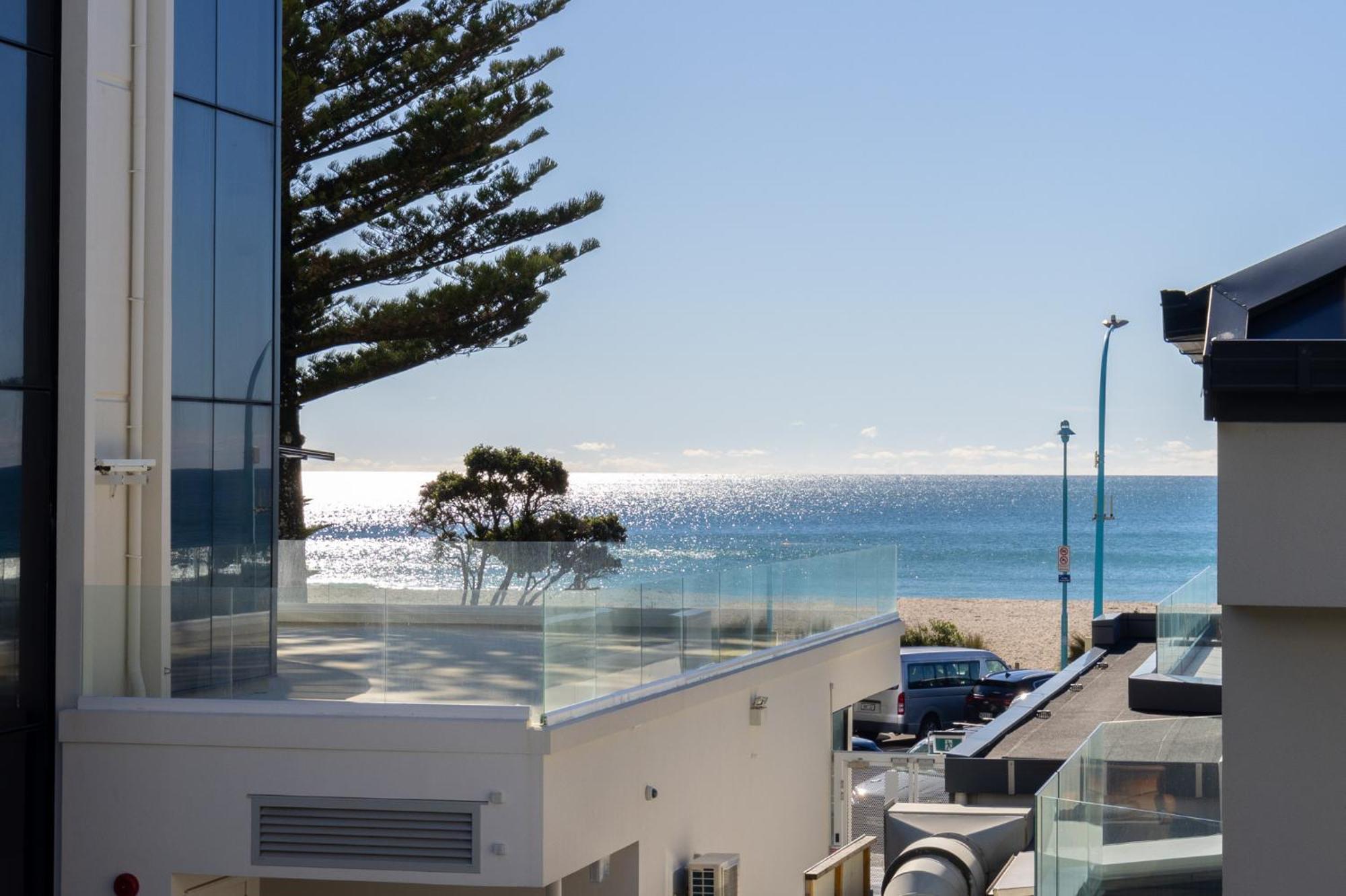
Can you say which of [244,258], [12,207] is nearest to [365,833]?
[12,207]

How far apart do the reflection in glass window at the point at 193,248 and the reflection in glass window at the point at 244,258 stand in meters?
0.09

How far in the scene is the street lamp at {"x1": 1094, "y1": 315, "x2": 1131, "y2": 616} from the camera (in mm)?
27719

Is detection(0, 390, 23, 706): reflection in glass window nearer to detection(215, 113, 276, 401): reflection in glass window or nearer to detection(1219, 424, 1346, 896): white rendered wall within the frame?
detection(215, 113, 276, 401): reflection in glass window

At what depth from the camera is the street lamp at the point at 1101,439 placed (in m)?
27.7

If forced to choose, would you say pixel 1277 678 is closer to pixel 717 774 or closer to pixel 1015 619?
pixel 717 774

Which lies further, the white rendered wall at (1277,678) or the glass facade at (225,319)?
the glass facade at (225,319)

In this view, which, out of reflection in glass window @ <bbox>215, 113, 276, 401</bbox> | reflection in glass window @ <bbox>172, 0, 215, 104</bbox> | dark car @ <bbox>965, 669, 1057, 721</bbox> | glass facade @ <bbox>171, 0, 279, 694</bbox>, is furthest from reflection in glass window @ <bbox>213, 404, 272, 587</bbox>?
dark car @ <bbox>965, 669, 1057, 721</bbox>

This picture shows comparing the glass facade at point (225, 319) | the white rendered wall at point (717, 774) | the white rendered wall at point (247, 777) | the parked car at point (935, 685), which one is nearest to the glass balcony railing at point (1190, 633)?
the white rendered wall at point (717, 774)

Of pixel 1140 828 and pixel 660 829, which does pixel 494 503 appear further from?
pixel 1140 828

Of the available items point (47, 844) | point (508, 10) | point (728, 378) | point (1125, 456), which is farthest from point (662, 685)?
point (1125, 456)

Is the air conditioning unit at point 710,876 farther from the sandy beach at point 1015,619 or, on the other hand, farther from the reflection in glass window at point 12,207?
the sandy beach at point 1015,619

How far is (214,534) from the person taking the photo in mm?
11398

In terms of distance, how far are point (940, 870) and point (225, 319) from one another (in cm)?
697

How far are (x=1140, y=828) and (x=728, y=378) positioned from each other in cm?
Answer: 6952
